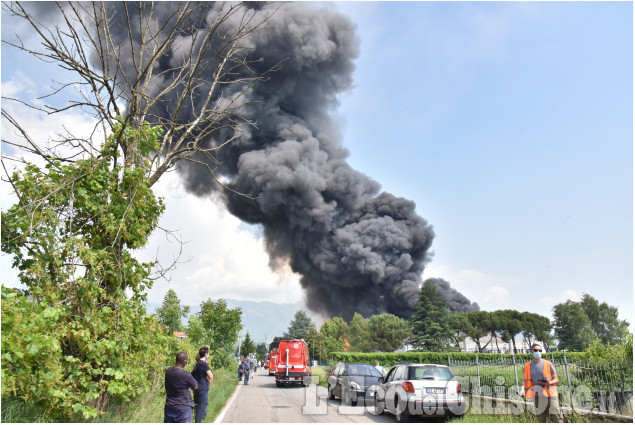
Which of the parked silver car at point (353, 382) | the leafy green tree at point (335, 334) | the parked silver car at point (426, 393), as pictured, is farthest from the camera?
the leafy green tree at point (335, 334)

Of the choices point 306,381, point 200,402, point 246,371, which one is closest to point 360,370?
point 200,402

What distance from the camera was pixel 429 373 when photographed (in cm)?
941

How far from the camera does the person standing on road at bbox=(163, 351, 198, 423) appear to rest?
18.2ft

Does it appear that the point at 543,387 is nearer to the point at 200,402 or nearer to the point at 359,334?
the point at 200,402

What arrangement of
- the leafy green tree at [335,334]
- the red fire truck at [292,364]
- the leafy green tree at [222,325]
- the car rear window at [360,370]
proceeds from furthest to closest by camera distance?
the leafy green tree at [335,334]
the leafy green tree at [222,325]
the red fire truck at [292,364]
the car rear window at [360,370]

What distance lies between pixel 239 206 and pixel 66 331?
54518mm

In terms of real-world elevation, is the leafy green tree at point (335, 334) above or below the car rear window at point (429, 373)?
above

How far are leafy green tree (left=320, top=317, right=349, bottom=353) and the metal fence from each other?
209ft

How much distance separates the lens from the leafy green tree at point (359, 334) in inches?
2638

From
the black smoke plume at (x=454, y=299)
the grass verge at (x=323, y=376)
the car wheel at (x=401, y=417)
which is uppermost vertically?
the black smoke plume at (x=454, y=299)

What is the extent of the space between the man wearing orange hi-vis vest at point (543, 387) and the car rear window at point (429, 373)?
81.7 inches

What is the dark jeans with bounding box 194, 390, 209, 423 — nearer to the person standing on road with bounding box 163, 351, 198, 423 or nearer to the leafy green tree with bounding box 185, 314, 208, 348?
the person standing on road with bounding box 163, 351, 198, 423

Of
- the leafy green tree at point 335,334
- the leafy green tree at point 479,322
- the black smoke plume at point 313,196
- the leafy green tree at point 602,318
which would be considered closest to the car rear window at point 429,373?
the black smoke plume at point 313,196

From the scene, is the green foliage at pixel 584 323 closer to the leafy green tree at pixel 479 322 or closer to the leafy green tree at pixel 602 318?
the leafy green tree at pixel 602 318
